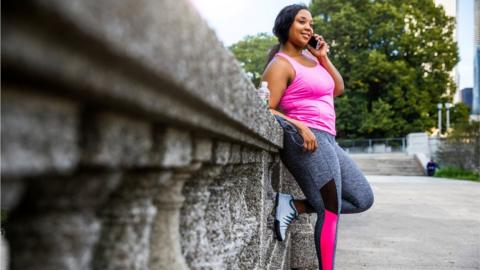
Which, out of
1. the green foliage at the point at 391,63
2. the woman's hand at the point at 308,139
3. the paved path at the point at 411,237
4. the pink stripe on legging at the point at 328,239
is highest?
the green foliage at the point at 391,63

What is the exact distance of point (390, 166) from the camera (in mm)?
26234

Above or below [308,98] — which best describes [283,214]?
below

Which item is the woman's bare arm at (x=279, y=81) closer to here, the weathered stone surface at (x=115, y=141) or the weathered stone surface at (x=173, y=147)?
the weathered stone surface at (x=173, y=147)

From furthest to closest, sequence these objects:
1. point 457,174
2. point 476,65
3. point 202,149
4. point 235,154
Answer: point 476,65 < point 457,174 < point 235,154 < point 202,149

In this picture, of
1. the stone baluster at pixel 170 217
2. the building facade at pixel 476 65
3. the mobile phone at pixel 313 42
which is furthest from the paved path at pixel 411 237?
the building facade at pixel 476 65

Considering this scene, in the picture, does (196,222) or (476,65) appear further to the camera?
(476,65)

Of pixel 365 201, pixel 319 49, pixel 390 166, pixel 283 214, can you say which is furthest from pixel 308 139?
pixel 390 166

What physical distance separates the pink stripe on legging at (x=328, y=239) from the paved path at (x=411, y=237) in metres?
1.22

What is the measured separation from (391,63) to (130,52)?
110 ft

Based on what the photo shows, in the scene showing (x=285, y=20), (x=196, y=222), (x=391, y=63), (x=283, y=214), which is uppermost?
(x=391, y=63)

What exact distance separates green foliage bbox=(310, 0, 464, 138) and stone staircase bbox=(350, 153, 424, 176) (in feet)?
18.0

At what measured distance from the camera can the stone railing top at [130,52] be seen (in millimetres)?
595

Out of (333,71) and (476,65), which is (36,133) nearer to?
(333,71)

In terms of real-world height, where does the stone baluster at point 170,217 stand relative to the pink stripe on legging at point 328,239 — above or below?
above
